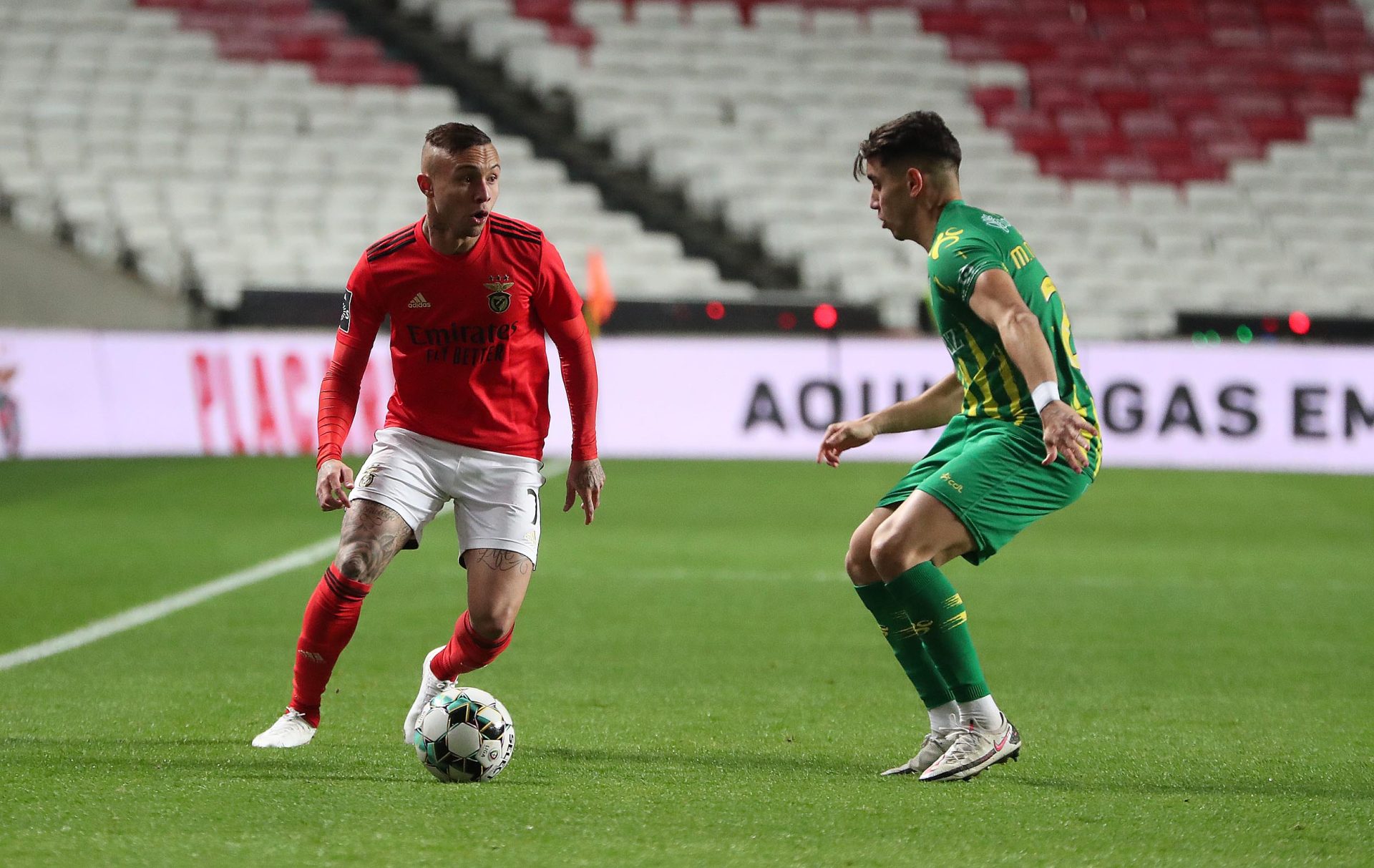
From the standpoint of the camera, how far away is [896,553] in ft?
15.6

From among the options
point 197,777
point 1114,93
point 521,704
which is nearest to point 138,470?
point 521,704

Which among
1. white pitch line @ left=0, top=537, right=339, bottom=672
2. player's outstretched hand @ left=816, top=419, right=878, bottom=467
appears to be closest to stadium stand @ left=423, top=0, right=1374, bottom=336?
white pitch line @ left=0, top=537, right=339, bottom=672

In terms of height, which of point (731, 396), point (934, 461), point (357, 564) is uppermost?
point (934, 461)

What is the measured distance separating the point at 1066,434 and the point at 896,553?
64 cm

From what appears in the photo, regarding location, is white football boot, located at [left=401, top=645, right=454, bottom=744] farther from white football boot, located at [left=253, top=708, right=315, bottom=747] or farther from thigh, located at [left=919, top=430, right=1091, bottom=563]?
thigh, located at [left=919, top=430, right=1091, bottom=563]

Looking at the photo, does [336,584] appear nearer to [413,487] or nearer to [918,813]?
[413,487]

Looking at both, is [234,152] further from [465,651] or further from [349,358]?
[465,651]

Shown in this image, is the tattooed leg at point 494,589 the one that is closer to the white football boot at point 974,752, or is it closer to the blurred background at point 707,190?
the white football boot at point 974,752

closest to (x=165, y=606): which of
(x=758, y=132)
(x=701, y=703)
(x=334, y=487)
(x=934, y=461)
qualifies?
(x=701, y=703)

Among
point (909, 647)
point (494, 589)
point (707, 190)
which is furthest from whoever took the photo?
point (707, 190)

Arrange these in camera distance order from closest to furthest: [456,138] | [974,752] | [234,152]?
[974,752] < [456,138] < [234,152]

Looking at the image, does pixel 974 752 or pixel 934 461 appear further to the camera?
pixel 934 461

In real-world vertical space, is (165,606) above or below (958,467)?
below

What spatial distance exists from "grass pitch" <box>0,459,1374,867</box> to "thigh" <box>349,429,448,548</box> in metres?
0.72
